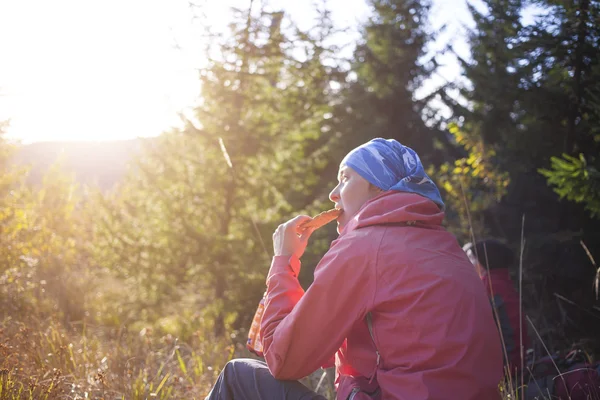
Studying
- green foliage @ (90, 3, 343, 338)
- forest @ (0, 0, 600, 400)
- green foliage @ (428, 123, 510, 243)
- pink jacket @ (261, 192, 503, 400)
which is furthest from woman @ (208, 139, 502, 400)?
green foliage @ (428, 123, 510, 243)

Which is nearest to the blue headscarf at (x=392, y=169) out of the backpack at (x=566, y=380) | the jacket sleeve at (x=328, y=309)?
the jacket sleeve at (x=328, y=309)

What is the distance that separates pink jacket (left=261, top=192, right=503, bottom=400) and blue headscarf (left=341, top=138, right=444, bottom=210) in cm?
10

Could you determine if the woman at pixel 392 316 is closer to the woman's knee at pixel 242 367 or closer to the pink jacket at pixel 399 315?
the pink jacket at pixel 399 315

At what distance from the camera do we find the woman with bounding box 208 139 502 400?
1701mm

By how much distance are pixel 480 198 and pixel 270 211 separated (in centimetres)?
298

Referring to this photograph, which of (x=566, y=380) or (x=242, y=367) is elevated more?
(x=242, y=367)

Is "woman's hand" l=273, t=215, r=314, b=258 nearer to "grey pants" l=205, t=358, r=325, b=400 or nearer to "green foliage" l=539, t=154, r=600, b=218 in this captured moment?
"grey pants" l=205, t=358, r=325, b=400

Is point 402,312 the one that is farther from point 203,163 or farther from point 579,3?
point 203,163

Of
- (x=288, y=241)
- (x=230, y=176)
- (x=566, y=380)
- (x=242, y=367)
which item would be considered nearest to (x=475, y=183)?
(x=230, y=176)

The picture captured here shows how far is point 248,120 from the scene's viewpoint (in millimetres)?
6691

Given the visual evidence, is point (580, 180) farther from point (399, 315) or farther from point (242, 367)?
point (242, 367)

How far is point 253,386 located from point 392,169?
0.98 metres

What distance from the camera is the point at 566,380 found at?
3148 mm

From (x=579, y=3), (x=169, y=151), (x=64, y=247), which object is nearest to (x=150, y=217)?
(x=169, y=151)
